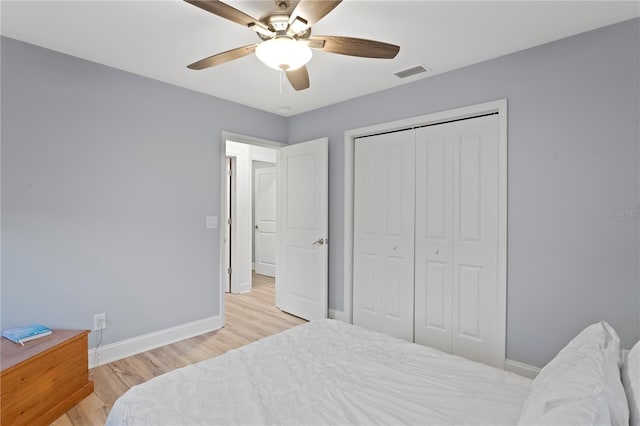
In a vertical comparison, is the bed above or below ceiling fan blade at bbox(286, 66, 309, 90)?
below

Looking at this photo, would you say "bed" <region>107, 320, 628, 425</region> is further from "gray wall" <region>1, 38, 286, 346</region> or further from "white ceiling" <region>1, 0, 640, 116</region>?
"white ceiling" <region>1, 0, 640, 116</region>

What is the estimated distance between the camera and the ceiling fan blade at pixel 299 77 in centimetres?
218

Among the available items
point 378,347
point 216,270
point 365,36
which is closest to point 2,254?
point 216,270

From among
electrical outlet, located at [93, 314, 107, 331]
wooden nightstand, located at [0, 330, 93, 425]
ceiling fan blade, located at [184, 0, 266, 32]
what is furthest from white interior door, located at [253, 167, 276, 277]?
ceiling fan blade, located at [184, 0, 266, 32]

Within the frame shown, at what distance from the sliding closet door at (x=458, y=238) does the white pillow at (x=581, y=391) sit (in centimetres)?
146

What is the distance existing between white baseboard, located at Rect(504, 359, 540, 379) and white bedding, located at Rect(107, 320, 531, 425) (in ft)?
3.99

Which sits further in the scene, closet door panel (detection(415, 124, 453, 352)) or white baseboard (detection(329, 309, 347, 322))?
white baseboard (detection(329, 309, 347, 322))

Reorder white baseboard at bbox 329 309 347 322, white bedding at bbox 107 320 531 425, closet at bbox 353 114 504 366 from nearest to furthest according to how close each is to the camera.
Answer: white bedding at bbox 107 320 531 425
closet at bbox 353 114 504 366
white baseboard at bbox 329 309 347 322

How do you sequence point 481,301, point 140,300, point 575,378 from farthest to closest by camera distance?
1. point 140,300
2. point 481,301
3. point 575,378

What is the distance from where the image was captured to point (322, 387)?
141cm

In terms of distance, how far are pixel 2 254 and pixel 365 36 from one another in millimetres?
2938

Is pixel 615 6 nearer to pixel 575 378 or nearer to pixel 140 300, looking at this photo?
pixel 575 378

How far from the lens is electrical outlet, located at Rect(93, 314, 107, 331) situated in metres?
2.74

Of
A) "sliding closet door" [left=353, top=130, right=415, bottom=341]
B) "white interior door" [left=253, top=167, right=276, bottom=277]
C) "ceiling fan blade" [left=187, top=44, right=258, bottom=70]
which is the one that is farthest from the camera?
"white interior door" [left=253, top=167, right=276, bottom=277]
